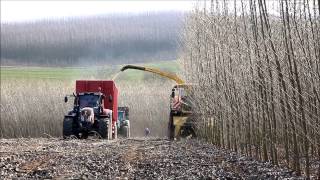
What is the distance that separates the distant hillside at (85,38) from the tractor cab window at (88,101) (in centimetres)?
446

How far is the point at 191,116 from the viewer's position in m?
25.3

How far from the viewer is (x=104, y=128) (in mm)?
23375

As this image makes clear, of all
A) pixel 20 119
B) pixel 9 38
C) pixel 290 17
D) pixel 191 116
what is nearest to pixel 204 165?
pixel 290 17

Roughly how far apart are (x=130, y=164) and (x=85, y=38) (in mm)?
16888

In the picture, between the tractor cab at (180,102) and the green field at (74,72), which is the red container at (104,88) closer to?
the tractor cab at (180,102)

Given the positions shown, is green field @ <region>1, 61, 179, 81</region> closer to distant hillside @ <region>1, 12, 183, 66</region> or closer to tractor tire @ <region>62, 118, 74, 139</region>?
distant hillside @ <region>1, 12, 183, 66</region>

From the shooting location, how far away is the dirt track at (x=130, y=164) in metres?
12.1

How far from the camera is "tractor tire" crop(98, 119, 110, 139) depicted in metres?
23.4

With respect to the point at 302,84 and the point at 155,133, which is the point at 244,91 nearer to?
the point at 302,84

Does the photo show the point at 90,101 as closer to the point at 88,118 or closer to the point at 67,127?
the point at 88,118

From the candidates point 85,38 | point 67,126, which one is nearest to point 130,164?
point 67,126

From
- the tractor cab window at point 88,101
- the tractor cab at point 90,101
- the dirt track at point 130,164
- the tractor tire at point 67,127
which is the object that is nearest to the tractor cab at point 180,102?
the tractor cab at point 90,101

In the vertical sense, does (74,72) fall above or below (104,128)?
above

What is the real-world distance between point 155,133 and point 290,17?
28198mm
